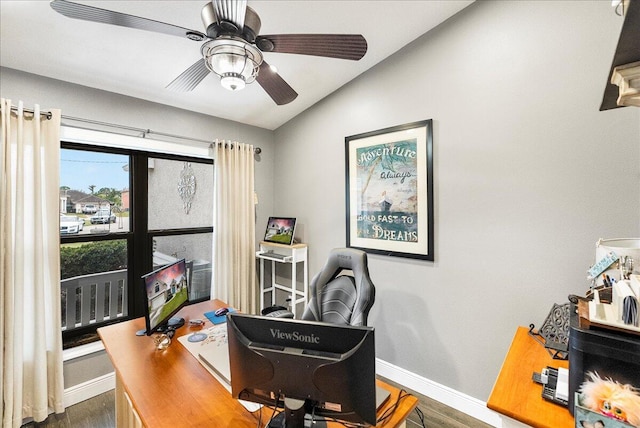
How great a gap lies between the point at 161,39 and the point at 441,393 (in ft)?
10.8

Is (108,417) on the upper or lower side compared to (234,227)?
lower

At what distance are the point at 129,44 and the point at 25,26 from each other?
507 mm

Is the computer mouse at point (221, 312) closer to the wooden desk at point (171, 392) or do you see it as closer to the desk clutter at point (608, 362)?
the wooden desk at point (171, 392)

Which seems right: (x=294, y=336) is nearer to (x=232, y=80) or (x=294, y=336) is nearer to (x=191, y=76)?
(x=232, y=80)

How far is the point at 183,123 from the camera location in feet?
9.29

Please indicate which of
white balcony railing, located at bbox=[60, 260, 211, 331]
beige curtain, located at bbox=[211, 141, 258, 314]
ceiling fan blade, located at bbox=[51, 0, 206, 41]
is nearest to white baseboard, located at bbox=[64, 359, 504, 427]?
white balcony railing, located at bbox=[60, 260, 211, 331]

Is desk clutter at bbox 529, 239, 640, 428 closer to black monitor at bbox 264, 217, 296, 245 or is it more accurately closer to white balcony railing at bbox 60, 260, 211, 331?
black monitor at bbox 264, 217, 296, 245

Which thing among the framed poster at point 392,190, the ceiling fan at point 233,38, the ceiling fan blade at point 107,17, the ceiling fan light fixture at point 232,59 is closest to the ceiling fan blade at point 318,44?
the ceiling fan at point 233,38

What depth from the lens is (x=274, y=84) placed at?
5.63ft

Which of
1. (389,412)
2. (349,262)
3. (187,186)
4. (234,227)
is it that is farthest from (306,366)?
(187,186)

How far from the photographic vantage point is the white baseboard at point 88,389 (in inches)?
87.9

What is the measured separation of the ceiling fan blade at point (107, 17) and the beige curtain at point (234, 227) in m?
1.73

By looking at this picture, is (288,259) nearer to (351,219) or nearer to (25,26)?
(351,219)

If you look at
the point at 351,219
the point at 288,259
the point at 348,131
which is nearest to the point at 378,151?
the point at 348,131
